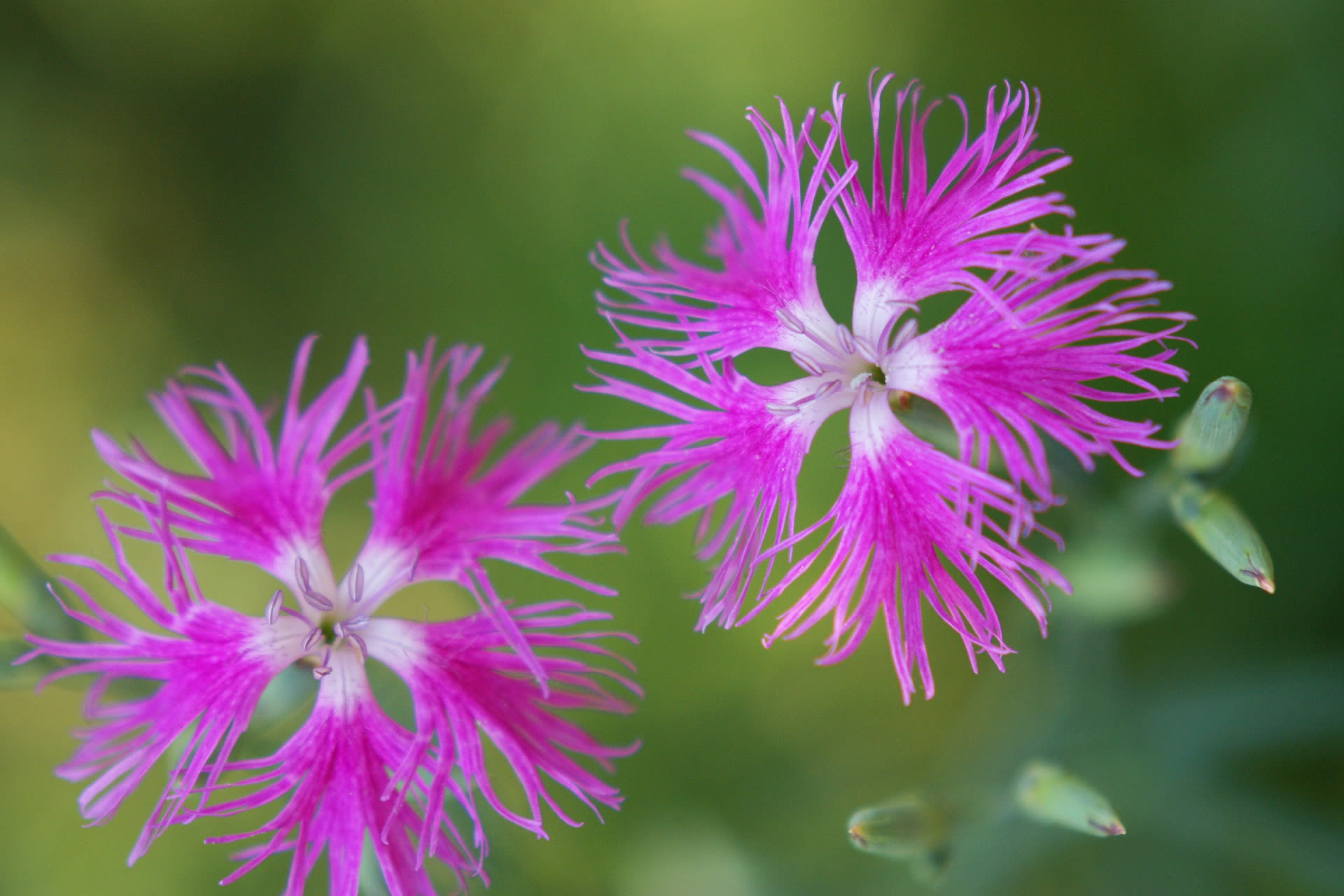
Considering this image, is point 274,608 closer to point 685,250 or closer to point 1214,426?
point 1214,426

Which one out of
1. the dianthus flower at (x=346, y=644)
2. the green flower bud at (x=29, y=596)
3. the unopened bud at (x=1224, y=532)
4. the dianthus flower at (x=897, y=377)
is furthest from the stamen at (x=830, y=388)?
the green flower bud at (x=29, y=596)

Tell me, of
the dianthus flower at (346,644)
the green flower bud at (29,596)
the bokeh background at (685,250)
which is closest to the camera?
the dianthus flower at (346,644)

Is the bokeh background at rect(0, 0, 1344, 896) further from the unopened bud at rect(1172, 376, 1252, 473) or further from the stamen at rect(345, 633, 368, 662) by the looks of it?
the stamen at rect(345, 633, 368, 662)

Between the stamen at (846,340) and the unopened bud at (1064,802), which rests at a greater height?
the stamen at (846,340)

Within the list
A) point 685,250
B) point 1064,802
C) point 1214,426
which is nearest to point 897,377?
point 1214,426

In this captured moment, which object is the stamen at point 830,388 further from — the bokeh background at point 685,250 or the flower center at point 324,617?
the bokeh background at point 685,250

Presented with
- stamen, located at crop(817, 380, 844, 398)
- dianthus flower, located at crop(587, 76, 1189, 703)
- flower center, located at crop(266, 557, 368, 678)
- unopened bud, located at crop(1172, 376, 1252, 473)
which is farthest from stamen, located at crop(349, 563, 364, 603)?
unopened bud, located at crop(1172, 376, 1252, 473)

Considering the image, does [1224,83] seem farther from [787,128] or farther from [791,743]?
[791,743]
